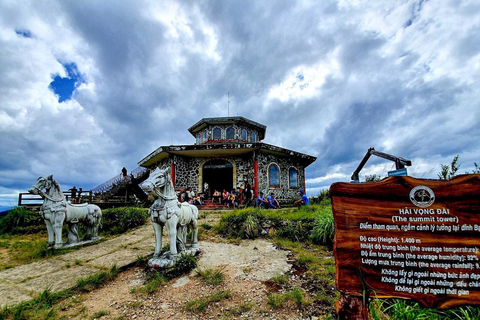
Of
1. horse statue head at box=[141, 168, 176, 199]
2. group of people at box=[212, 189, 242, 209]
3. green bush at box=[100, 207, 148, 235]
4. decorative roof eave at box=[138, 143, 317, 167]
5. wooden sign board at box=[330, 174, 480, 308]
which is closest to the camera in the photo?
wooden sign board at box=[330, 174, 480, 308]

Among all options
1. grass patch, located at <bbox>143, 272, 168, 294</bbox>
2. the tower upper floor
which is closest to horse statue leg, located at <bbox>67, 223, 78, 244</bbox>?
grass patch, located at <bbox>143, 272, 168, 294</bbox>

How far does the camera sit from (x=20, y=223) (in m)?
9.98

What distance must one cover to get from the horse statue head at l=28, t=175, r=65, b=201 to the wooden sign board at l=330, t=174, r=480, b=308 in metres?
7.49

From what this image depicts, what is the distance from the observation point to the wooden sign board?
7.03ft

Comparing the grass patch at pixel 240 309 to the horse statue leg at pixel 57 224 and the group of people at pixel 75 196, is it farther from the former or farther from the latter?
the group of people at pixel 75 196

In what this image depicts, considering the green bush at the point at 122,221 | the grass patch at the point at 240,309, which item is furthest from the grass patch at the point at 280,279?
the green bush at the point at 122,221

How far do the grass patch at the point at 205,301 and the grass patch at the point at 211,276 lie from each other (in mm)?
337

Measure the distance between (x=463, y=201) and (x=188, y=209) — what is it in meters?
4.64

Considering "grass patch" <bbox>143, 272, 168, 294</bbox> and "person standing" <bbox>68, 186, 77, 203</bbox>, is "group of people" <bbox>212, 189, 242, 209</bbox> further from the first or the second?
"person standing" <bbox>68, 186, 77, 203</bbox>

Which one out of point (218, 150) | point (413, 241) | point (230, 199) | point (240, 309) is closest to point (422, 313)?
point (413, 241)

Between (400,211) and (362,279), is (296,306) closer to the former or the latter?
(362,279)

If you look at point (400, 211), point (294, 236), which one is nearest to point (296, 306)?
point (400, 211)

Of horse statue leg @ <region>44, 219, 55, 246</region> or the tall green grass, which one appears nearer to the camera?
horse statue leg @ <region>44, 219, 55, 246</region>

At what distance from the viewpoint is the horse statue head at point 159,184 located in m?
4.25
